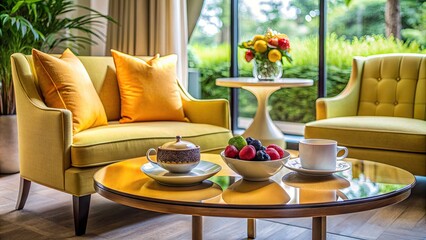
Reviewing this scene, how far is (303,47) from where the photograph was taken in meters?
4.20

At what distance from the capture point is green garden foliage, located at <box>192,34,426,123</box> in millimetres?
3924

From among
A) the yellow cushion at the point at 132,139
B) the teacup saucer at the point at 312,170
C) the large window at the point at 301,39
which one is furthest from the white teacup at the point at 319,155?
the large window at the point at 301,39

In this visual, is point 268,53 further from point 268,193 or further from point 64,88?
point 268,193

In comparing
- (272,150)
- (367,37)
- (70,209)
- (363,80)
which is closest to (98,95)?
(70,209)

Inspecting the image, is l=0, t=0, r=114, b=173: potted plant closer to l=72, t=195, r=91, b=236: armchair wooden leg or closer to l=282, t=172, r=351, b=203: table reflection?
l=72, t=195, r=91, b=236: armchair wooden leg

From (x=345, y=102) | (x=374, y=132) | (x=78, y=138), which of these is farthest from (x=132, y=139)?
(x=345, y=102)

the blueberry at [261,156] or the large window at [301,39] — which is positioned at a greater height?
the large window at [301,39]

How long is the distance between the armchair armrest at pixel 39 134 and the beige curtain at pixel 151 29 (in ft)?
5.97

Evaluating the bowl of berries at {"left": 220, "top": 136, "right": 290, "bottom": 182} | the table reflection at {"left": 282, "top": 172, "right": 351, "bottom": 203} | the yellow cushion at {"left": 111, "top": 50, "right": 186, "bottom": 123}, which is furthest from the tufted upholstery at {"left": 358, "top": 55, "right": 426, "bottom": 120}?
the bowl of berries at {"left": 220, "top": 136, "right": 290, "bottom": 182}

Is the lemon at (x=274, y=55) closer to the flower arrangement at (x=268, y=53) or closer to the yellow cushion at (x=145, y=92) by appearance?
the flower arrangement at (x=268, y=53)

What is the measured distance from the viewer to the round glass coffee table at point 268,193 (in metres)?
1.44

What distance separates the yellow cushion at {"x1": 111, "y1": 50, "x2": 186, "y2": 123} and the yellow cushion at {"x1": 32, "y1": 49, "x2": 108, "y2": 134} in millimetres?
319

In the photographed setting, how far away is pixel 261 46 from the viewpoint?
337 cm

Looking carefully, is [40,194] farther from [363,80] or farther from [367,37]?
[367,37]
